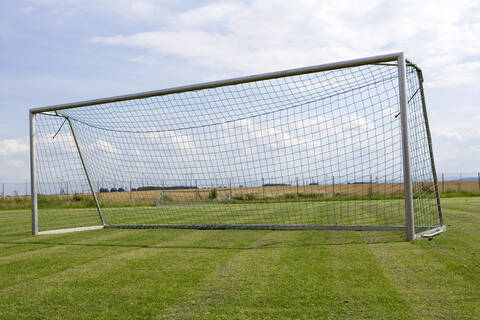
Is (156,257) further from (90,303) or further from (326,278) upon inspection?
(326,278)

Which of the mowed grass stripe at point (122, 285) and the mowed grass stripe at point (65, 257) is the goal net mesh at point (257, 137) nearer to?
the mowed grass stripe at point (65, 257)

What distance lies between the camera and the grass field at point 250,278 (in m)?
3.12

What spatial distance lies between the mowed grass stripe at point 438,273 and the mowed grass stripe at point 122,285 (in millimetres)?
1980

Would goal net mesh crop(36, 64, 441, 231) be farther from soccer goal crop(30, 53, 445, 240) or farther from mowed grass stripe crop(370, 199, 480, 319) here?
mowed grass stripe crop(370, 199, 480, 319)

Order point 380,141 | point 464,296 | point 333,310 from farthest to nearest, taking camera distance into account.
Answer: point 380,141
point 464,296
point 333,310

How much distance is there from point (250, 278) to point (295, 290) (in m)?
0.65

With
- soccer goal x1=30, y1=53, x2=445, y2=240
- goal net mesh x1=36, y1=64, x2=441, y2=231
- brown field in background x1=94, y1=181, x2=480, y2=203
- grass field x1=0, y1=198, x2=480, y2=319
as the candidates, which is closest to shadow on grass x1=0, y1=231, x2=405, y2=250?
grass field x1=0, y1=198, x2=480, y2=319

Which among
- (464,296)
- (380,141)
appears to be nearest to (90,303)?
(464,296)

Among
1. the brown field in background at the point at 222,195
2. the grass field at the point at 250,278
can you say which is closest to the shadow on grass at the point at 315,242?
the grass field at the point at 250,278

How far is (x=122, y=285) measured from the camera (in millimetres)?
3963

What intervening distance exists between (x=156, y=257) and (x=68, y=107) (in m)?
5.22

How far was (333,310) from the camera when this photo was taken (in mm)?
3037

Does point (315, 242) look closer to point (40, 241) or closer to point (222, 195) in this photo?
point (40, 241)

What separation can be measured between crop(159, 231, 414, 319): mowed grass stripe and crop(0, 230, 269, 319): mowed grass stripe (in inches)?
9.4
